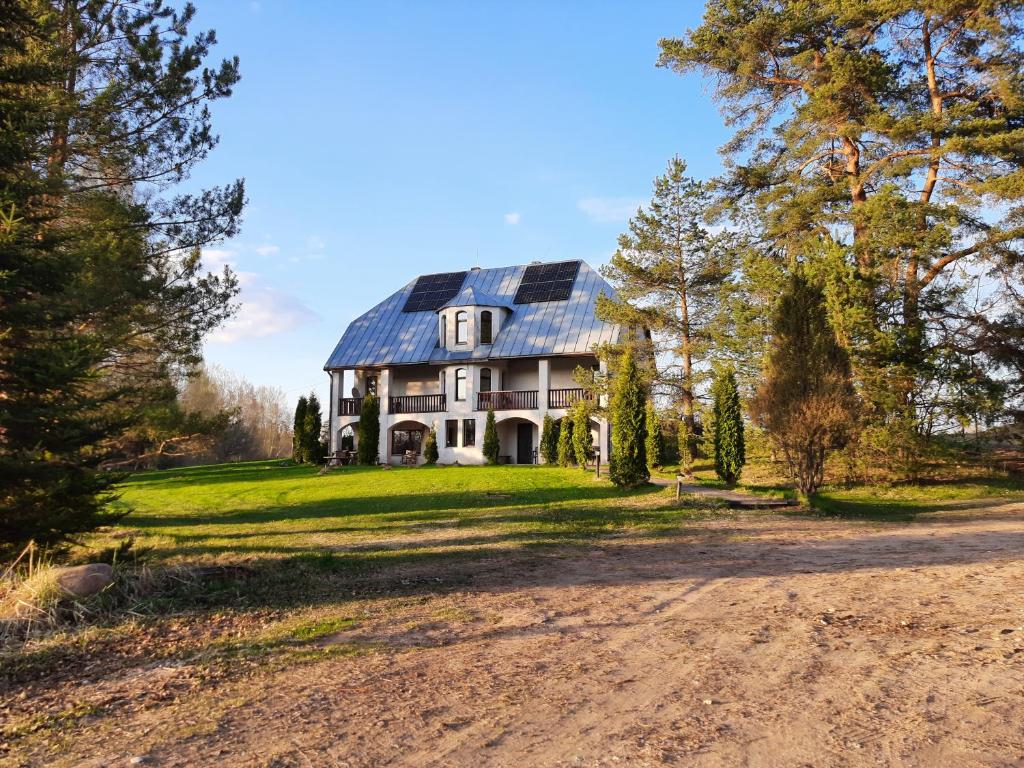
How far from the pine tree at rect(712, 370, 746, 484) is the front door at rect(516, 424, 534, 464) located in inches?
473

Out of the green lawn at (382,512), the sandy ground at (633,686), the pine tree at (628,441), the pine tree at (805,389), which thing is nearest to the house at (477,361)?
the green lawn at (382,512)

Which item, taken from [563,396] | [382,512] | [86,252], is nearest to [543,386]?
[563,396]

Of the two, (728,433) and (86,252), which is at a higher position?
(86,252)

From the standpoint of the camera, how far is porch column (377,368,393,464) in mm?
32406

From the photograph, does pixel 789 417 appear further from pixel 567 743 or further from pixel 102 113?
pixel 102 113

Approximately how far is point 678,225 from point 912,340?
9181 millimetres

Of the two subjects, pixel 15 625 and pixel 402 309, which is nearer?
pixel 15 625

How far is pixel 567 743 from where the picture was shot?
12.3 ft

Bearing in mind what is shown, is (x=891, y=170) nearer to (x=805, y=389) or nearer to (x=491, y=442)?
(x=805, y=389)

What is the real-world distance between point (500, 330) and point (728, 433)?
14.0m

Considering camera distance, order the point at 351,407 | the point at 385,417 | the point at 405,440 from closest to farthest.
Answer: the point at 385,417
the point at 351,407
the point at 405,440

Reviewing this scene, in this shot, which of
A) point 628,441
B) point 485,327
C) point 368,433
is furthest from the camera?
point 485,327

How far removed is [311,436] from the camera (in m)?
32.7

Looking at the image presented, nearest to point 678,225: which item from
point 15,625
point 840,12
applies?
point 840,12
